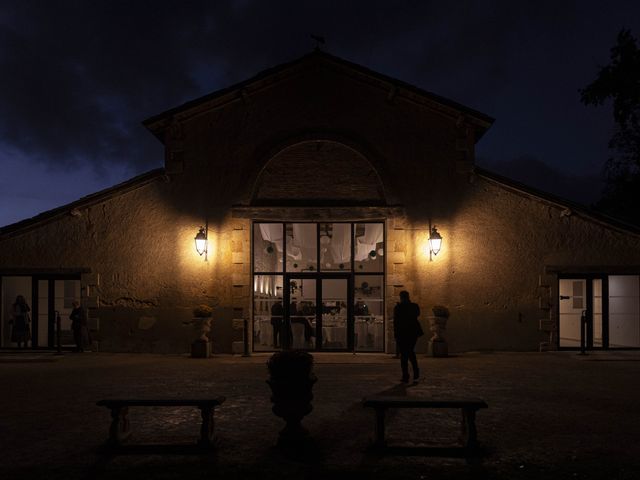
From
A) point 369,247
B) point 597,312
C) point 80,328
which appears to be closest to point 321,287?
point 369,247

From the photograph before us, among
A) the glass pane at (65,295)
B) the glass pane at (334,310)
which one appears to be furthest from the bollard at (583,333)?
the glass pane at (65,295)

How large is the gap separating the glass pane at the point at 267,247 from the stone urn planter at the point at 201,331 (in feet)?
5.84

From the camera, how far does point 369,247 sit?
1578 centimetres

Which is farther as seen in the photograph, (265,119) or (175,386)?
(265,119)

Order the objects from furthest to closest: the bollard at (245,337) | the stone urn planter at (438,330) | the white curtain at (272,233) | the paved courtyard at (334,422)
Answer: the white curtain at (272,233) < the bollard at (245,337) < the stone urn planter at (438,330) < the paved courtyard at (334,422)

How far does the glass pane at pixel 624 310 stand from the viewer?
1577cm

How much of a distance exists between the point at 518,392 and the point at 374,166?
7.52 m

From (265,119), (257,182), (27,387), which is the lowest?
(27,387)

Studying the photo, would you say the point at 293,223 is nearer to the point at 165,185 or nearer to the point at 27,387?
the point at 165,185

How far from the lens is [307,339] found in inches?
617

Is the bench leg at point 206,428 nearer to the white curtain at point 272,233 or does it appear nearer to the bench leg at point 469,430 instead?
the bench leg at point 469,430

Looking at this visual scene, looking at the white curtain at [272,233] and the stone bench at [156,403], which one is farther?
the white curtain at [272,233]

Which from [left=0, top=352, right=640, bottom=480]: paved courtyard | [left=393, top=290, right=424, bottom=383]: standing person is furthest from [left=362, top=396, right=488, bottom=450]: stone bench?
[left=393, top=290, right=424, bottom=383]: standing person

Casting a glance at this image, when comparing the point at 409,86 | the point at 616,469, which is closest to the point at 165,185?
the point at 409,86
